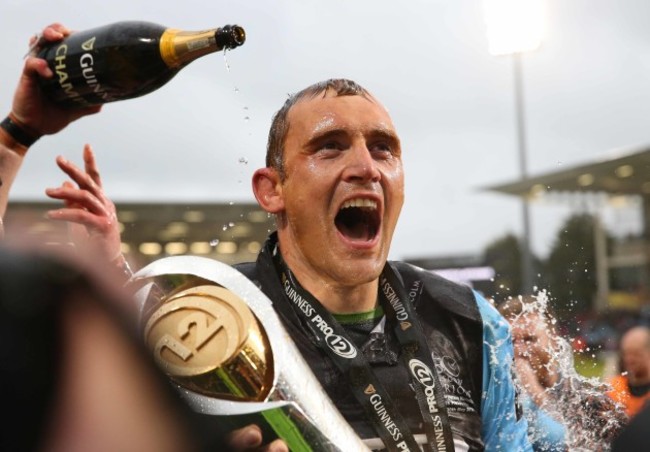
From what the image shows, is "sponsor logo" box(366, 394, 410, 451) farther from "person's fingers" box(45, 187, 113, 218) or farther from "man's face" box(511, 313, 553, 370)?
"man's face" box(511, 313, 553, 370)

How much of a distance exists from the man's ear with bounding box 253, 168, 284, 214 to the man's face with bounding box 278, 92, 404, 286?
0.04 meters

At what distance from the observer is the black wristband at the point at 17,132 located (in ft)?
5.78

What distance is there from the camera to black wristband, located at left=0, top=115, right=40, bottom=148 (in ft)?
5.78

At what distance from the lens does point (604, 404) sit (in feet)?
7.27

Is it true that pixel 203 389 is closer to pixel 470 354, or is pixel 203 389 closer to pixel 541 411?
pixel 470 354

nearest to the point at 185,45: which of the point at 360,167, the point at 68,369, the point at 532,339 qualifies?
the point at 360,167

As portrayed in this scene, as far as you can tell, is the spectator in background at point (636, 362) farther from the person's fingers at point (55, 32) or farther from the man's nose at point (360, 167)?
the person's fingers at point (55, 32)

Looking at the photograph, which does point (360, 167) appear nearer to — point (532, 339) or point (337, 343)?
point (337, 343)

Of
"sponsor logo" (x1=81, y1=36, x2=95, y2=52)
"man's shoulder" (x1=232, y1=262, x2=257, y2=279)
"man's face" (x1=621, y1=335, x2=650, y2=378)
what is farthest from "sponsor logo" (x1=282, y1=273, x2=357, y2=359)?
"man's face" (x1=621, y1=335, x2=650, y2=378)

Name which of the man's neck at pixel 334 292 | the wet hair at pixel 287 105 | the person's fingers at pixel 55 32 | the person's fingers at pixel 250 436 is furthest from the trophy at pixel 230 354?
the person's fingers at pixel 55 32

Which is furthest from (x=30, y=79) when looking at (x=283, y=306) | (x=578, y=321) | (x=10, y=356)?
(x=578, y=321)

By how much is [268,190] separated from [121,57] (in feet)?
1.79

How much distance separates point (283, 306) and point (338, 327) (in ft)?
0.43

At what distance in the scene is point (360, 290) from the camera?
67.1 inches
